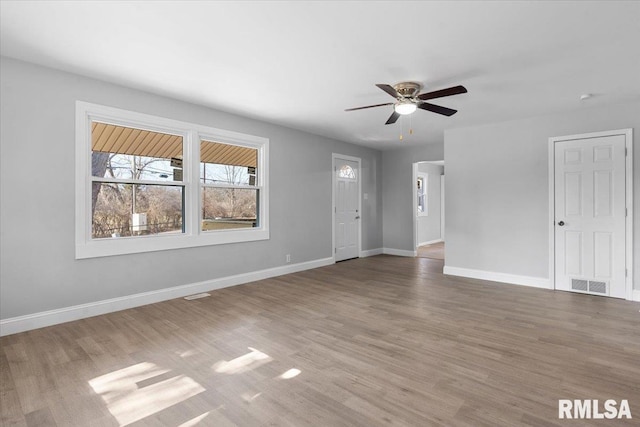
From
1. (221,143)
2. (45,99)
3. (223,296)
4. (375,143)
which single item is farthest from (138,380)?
(375,143)

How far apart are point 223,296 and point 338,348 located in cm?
210

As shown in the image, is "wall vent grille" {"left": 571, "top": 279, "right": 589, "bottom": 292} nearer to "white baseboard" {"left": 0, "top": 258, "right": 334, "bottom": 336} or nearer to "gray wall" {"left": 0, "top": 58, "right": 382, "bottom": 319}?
"white baseboard" {"left": 0, "top": 258, "right": 334, "bottom": 336}

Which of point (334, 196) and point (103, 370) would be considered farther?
point (334, 196)

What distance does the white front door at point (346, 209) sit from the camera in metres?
6.65

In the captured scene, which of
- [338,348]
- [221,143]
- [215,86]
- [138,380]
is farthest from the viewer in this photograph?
[221,143]

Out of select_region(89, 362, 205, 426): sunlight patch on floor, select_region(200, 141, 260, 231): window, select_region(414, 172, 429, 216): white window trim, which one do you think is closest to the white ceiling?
select_region(200, 141, 260, 231): window

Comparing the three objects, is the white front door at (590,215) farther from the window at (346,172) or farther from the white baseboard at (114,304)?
the white baseboard at (114,304)

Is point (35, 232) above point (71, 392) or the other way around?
above

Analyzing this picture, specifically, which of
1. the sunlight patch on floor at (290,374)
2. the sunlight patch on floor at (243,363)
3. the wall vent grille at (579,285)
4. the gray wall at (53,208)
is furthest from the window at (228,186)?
the wall vent grille at (579,285)

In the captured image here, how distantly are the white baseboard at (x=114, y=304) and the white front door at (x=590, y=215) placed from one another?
14.4 feet

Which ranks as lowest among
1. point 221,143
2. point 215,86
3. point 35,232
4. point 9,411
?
point 9,411

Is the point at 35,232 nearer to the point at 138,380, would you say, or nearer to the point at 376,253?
the point at 138,380

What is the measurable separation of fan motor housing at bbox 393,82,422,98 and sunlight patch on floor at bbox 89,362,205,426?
3.33 m

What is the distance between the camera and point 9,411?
6.09 ft
